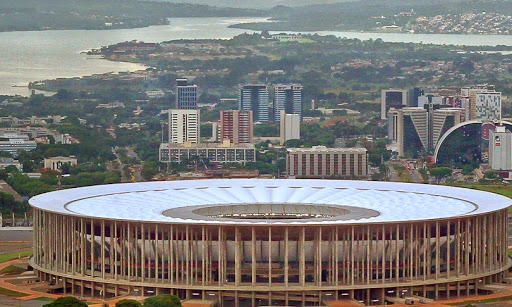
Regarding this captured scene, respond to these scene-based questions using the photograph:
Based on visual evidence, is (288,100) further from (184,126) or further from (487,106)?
(184,126)

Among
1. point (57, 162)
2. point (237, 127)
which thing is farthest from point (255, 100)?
point (57, 162)

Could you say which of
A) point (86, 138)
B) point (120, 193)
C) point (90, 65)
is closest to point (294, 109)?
point (86, 138)

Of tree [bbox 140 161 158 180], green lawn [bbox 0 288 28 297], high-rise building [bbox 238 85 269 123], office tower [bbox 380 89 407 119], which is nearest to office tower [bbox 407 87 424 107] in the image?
office tower [bbox 380 89 407 119]

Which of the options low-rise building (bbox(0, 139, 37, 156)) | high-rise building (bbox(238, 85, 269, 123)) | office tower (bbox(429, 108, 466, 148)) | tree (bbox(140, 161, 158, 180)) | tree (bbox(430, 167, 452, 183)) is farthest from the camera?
high-rise building (bbox(238, 85, 269, 123))

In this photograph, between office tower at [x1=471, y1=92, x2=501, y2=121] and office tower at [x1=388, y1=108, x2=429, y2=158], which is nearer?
office tower at [x1=388, y1=108, x2=429, y2=158]

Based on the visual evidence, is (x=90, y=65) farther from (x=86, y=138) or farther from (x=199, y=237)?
(x=199, y=237)

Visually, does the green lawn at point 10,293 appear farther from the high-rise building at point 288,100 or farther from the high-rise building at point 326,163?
the high-rise building at point 288,100

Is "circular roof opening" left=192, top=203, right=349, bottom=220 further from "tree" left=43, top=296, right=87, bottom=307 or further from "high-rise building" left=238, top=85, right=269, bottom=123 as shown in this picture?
"high-rise building" left=238, top=85, right=269, bottom=123
